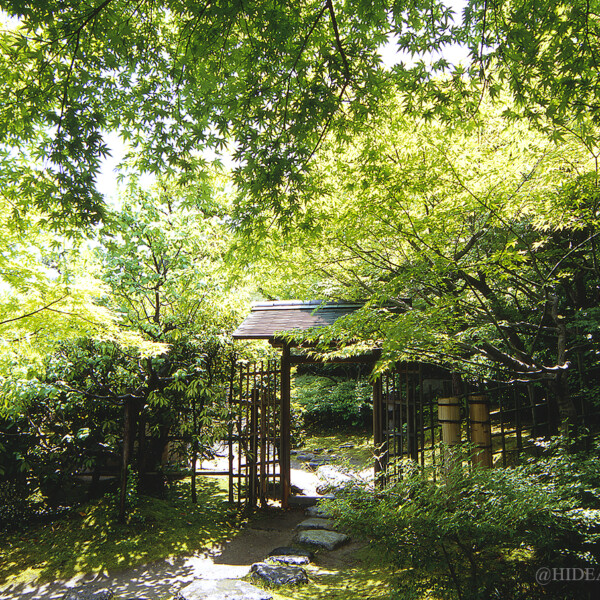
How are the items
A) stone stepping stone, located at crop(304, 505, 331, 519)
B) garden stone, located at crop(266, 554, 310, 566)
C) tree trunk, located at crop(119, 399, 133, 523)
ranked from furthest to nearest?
stone stepping stone, located at crop(304, 505, 331, 519)
tree trunk, located at crop(119, 399, 133, 523)
garden stone, located at crop(266, 554, 310, 566)

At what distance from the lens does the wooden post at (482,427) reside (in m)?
6.19

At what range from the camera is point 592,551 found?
413cm

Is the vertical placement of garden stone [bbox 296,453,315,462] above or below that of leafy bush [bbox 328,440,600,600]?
below

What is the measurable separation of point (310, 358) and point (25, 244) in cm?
512

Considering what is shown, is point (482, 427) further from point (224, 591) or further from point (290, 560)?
point (224, 591)

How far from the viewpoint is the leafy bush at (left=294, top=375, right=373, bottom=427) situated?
1511 cm

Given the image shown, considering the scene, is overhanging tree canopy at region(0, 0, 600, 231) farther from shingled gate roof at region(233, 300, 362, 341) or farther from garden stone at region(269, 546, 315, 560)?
garden stone at region(269, 546, 315, 560)

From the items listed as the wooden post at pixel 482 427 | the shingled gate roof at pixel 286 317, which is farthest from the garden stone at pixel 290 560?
the shingled gate roof at pixel 286 317

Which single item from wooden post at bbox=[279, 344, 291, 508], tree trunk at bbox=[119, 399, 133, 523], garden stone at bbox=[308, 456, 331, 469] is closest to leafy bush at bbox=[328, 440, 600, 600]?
wooden post at bbox=[279, 344, 291, 508]

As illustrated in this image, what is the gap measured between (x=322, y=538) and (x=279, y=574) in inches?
56.5

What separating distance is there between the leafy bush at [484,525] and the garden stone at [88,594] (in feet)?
9.76

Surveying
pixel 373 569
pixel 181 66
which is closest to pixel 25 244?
pixel 181 66

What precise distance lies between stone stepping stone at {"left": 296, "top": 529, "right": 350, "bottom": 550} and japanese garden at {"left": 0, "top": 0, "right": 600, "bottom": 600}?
0.04 meters

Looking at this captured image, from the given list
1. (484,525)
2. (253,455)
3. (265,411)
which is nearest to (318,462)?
(253,455)
